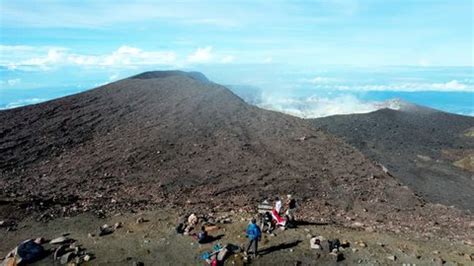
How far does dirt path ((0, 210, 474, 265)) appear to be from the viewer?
17578mm

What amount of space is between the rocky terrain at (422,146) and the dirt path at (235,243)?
14.6 metres

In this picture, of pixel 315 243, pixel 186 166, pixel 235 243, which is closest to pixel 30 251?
pixel 235 243

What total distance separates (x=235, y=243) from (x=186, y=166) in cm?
1400

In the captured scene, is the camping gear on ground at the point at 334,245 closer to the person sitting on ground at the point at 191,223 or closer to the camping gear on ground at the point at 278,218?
the camping gear on ground at the point at 278,218

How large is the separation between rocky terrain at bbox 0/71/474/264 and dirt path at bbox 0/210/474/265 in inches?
51.9

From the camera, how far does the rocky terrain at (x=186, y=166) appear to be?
2403 cm

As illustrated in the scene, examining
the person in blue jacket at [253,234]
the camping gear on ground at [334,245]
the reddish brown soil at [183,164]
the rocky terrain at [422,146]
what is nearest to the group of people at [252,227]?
the person in blue jacket at [253,234]

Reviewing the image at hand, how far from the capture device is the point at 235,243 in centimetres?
1852

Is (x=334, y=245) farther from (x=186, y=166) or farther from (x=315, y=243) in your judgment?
(x=186, y=166)

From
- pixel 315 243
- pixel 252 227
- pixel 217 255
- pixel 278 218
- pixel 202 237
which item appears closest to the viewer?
pixel 252 227

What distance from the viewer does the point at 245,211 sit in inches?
909

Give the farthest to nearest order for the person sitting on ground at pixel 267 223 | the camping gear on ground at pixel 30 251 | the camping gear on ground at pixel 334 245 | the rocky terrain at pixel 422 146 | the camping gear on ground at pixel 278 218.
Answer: the rocky terrain at pixel 422 146
the camping gear on ground at pixel 278 218
the person sitting on ground at pixel 267 223
the camping gear on ground at pixel 334 245
the camping gear on ground at pixel 30 251

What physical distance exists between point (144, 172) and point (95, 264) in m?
13.2

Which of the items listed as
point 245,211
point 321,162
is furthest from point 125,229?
point 321,162
